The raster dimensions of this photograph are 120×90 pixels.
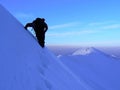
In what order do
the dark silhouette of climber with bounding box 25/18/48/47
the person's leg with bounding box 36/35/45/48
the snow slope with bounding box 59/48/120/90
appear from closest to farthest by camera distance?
the dark silhouette of climber with bounding box 25/18/48/47 → the person's leg with bounding box 36/35/45/48 → the snow slope with bounding box 59/48/120/90

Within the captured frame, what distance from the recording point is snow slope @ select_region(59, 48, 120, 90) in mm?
30797

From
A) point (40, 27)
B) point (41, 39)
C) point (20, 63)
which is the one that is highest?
point (40, 27)

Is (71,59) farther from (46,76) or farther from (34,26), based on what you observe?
(46,76)

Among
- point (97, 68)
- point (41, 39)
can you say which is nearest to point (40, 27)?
point (41, 39)

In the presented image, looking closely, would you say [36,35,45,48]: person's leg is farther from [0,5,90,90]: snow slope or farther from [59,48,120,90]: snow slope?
[59,48,120,90]: snow slope

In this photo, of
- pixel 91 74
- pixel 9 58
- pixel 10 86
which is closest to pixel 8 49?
pixel 9 58

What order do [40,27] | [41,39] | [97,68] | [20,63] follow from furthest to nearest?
[97,68] → [41,39] → [40,27] → [20,63]

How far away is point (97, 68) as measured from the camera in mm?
35844

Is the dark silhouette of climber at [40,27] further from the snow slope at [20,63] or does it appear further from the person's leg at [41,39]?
the snow slope at [20,63]

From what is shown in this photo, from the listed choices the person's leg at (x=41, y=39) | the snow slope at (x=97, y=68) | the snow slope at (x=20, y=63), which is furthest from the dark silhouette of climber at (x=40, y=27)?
the snow slope at (x=97, y=68)

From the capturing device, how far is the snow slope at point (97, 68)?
30.8 meters

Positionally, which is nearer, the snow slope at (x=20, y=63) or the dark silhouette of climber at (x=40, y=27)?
the snow slope at (x=20, y=63)

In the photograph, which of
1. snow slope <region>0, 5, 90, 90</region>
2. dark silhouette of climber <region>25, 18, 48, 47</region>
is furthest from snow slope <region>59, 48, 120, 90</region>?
snow slope <region>0, 5, 90, 90</region>

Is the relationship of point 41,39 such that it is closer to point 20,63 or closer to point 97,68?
point 20,63
